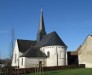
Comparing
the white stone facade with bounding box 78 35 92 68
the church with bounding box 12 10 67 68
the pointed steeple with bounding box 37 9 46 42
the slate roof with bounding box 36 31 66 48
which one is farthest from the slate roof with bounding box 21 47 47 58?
the white stone facade with bounding box 78 35 92 68

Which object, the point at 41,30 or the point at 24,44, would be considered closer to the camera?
the point at 24,44

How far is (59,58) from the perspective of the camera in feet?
188

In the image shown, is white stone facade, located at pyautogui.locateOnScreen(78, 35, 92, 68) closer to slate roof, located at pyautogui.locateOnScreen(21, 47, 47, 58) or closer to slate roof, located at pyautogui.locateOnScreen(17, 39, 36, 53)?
slate roof, located at pyautogui.locateOnScreen(21, 47, 47, 58)

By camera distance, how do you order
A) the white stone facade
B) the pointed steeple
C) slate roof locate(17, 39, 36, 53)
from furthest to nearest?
the pointed steeple < slate roof locate(17, 39, 36, 53) < the white stone facade

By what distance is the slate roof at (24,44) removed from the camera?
64.5m

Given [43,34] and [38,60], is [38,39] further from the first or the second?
[38,60]

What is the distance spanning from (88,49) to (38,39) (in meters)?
16.3

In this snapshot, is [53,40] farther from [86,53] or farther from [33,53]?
[86,53]

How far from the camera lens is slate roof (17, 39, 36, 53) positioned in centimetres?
6447

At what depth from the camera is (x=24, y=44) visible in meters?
66.1

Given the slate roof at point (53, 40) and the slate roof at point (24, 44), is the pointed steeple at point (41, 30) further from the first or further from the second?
the slate roof at point (53, 40)

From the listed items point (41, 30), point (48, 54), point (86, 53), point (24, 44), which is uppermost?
point (41, 30)

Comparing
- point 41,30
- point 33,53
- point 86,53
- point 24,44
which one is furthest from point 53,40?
point 24,44

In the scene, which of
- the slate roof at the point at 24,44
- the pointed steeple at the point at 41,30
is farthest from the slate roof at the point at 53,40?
the pointed steeple at the point at 41,30
